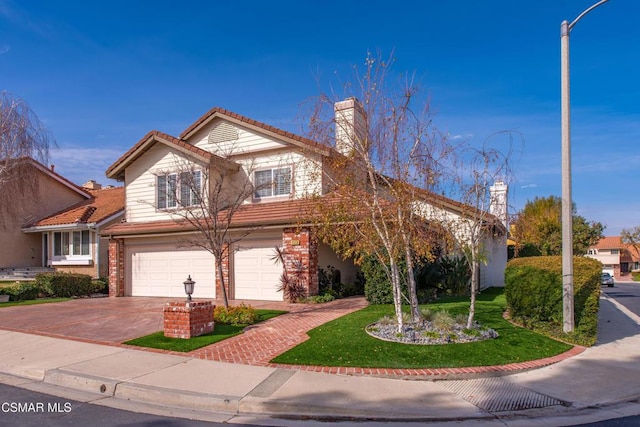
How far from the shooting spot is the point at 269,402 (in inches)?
227

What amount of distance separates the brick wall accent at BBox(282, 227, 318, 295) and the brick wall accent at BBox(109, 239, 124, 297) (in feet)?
25.5

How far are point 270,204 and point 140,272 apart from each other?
6446 mm

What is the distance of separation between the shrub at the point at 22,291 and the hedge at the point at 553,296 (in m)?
17.4

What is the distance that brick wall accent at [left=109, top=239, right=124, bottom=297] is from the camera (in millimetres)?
18141

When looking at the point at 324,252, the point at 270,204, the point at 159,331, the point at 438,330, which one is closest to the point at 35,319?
the point at 159,331

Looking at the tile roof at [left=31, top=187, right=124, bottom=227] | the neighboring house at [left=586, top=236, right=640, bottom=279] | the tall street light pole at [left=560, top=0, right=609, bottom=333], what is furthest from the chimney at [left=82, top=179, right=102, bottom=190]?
the neighboring house at [left=586, top=236, right=640, bottom=279]

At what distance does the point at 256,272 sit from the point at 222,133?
19.1 ft

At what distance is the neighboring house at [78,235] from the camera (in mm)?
21062

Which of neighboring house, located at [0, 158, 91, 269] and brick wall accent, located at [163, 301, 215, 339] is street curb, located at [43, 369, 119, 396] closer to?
brick wall accent, located at [163, 301, 215, 339]

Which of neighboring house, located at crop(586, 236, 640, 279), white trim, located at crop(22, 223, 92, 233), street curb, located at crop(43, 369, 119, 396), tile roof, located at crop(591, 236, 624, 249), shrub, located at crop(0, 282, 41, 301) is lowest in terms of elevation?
neighboring house, located at crop(586, 236, 640, 279)

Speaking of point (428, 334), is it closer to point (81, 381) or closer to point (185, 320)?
point (185, 320)

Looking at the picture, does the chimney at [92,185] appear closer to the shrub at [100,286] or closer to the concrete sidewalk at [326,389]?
the shrub at [100,286]

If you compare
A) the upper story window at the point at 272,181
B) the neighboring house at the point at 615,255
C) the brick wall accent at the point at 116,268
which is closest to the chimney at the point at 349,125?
the upper story window at the point at 272,181

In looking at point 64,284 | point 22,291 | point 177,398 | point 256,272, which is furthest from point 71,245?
point 177,398
